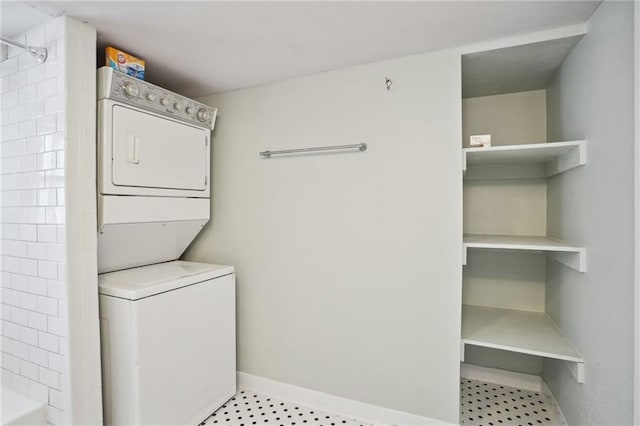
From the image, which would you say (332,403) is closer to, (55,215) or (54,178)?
(55,215)

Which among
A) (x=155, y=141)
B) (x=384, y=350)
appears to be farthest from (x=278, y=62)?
(x=384, y=350)

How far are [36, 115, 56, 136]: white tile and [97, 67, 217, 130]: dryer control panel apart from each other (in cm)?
25

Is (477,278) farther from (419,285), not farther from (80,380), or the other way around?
(80,380)

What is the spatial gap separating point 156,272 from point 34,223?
0.67m

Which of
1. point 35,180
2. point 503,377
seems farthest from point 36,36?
point 503,377

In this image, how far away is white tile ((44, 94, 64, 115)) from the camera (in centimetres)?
152

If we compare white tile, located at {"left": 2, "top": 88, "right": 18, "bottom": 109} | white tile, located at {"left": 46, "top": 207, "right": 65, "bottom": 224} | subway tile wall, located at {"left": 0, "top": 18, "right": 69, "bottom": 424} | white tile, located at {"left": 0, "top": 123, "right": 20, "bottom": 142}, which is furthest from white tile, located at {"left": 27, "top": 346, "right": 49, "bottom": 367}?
white tile, located at {"left": 2, "top": 88, "right": 18, "bottom": 109}

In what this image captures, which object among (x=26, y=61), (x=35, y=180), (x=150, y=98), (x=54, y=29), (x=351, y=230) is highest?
(x=54, y=29)

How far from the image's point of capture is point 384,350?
197 centimetres

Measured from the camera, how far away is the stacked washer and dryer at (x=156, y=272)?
1660 millimetres

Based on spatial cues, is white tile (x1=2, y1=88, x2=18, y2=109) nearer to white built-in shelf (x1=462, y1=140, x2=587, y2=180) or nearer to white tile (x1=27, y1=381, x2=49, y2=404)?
white tile (x1=27, y1=381, x2=49, y2=404)

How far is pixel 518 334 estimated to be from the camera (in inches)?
74.7

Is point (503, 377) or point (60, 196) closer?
point (60, 196)

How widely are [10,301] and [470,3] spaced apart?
2806mm
